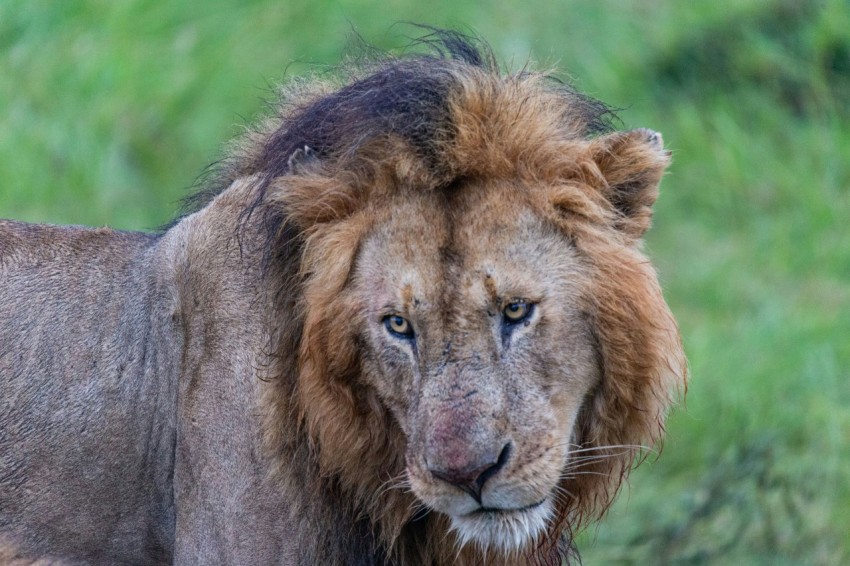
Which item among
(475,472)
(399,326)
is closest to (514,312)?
(399,326)

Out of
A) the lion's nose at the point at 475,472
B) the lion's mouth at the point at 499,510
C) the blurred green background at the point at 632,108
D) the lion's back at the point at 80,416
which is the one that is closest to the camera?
the lion's nose at the point at 475,472

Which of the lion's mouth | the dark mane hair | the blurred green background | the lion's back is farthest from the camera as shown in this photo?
the blurred green background

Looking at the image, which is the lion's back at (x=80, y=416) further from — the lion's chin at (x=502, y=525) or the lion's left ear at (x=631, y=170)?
the lion's left ear at (x=631, y=170)

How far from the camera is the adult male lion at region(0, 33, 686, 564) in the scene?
3082 mm

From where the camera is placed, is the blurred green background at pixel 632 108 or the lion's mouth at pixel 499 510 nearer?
the lion's mouth at pixel 499 510

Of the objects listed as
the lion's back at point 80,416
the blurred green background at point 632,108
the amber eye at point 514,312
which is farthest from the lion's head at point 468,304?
the blurred green background at point 632,108

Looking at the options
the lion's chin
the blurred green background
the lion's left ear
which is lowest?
the lion's chin

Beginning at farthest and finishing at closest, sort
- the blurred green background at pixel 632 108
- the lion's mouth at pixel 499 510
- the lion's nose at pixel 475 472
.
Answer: the blurred green background at pixel 632 108 → the lion's mouth at pixel 499 510 → the lion's nose at pixel 475 472

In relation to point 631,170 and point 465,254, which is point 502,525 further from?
point 631,170

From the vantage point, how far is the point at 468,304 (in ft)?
10.1

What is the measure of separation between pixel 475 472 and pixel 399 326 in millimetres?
423

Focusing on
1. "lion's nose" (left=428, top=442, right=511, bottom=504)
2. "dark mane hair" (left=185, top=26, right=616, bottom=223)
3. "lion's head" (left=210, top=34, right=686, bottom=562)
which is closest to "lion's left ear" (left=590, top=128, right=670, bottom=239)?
"lion's head" (left=210, top=34, right=686, bottom=562)

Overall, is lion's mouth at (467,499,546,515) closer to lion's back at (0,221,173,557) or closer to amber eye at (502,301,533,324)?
amber eye at (502,301,533,324)

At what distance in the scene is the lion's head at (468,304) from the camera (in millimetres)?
3051
